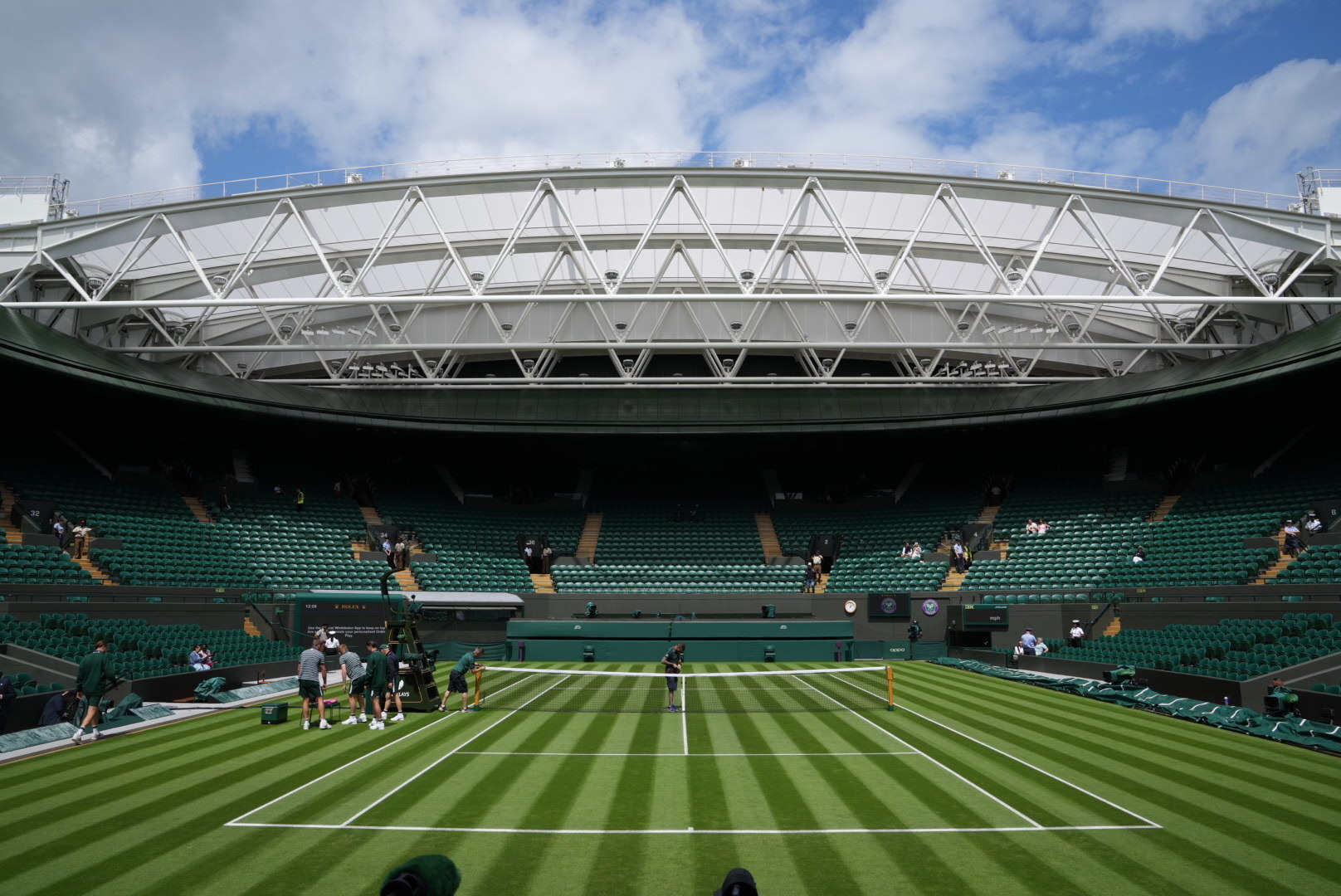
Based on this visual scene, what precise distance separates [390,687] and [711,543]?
2621 centimetres

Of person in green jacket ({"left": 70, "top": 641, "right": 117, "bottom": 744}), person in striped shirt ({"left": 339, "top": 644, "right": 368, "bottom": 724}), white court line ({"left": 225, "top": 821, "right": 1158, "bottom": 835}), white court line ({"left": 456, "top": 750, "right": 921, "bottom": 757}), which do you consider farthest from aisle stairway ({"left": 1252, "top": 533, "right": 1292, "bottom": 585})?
person in green jacket ({"left": 70, "top": 641, "right": 117, "bottom": 744})

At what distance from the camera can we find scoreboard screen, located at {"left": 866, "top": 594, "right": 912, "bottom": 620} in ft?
112

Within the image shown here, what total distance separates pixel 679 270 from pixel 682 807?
24.6 metres

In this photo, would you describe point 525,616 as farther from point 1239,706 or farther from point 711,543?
point 1239,706

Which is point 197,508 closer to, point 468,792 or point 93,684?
point 93,684

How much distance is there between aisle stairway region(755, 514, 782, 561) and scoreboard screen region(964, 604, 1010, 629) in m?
11.7

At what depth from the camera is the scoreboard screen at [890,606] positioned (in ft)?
112

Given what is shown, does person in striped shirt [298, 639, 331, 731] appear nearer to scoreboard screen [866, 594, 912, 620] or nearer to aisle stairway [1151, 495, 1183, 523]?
scoreboard screen [866, 594, 912, 620]

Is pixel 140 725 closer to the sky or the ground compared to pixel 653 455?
closer to the ground

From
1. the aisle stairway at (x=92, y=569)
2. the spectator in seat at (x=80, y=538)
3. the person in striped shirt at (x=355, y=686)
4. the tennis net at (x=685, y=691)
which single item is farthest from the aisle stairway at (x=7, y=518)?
the person in striped shirt at (x=355, y=686)

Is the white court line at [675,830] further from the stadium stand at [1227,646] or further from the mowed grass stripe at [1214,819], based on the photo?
the stadium stand at [1227,646]

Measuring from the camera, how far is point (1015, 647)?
2898cm

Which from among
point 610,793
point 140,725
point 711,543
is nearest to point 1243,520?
point 711,543

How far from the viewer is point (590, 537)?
142ft
